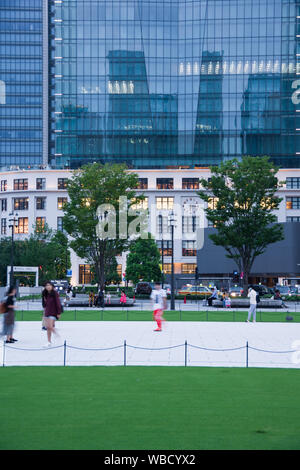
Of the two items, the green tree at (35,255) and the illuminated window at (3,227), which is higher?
the illuminated window at (3,227)

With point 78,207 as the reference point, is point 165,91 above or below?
above

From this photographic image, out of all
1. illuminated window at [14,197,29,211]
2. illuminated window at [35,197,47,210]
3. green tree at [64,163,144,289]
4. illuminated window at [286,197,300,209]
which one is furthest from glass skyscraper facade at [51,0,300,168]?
green tree at [64,163,144,289]

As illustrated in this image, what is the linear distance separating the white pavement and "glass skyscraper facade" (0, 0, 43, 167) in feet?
373

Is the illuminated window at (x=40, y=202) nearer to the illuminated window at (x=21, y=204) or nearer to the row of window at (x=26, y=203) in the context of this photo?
the row of window at (x=26, y=203)

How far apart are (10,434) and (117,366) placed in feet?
21.0

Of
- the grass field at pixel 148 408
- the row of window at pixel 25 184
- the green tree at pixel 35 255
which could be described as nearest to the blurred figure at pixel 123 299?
the green tree at pixel 35 255

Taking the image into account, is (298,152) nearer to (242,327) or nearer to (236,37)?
(236,37)

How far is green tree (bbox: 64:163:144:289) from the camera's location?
49031 millimetres

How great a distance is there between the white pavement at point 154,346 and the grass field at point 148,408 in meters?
1.32

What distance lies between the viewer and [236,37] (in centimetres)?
10244

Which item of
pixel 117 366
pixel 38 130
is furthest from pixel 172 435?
pixel 38 130

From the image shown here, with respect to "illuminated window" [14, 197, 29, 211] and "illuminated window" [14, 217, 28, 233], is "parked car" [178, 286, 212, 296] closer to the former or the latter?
"illuminated window" [14, 217, 28, 233]

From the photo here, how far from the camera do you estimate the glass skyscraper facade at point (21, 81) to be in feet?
437

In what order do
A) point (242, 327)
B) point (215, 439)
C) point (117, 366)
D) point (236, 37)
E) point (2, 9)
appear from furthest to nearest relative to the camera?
1. point (2, 9)
2. point (236, 37)
3. point (242, 327)
4. point (117, 366)
5. point (215, 439)
